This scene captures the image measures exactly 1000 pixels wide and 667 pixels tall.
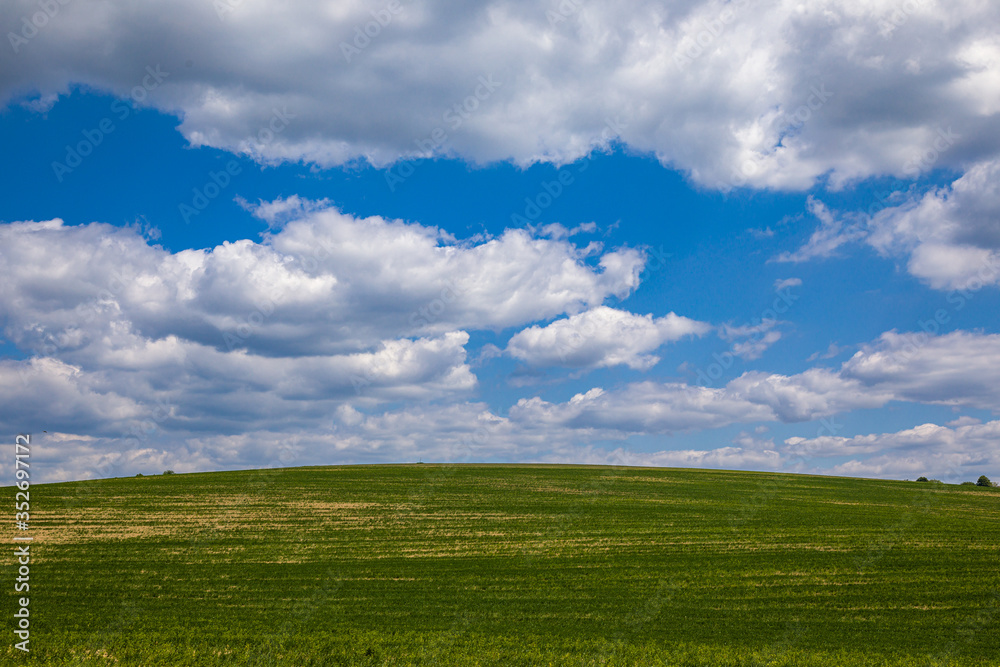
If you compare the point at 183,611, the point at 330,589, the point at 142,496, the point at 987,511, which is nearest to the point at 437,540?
the point at 330,589

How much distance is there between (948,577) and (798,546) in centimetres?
863

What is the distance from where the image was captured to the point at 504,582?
3142 cm

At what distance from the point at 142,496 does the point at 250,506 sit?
15.3 metres

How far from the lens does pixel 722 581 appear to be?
31.8 metres

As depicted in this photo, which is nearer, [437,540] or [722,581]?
[722,581]

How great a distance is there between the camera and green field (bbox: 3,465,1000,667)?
2242cm

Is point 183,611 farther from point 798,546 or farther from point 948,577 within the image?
point 948,577

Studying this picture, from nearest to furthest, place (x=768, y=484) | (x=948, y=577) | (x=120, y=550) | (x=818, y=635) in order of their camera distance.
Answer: (x=818, y=635) → (x=948, y=577) → (x=120, y=550) → (x=768, y=484)

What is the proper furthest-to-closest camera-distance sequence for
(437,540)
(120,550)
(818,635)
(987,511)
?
(987,511) → (437,540) → (120,550) → (818,635)

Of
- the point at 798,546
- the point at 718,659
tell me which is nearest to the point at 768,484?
the point at 798,546

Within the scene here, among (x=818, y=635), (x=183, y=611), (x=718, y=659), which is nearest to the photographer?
(x=718, y=659)

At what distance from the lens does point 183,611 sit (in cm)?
2623

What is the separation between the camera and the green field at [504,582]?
883 inches

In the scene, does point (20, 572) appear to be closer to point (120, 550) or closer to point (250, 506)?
point (120, 550)
